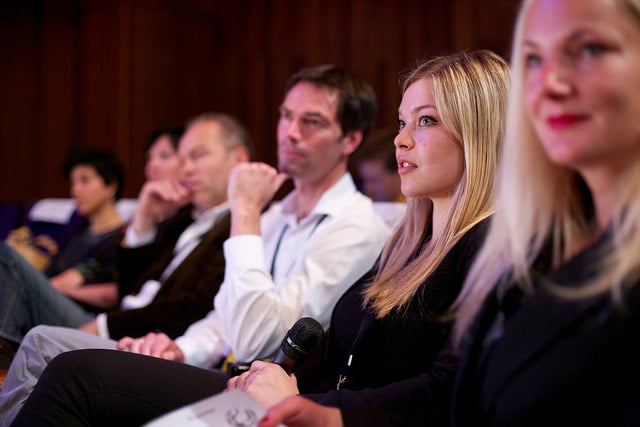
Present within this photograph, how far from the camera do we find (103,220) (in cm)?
364

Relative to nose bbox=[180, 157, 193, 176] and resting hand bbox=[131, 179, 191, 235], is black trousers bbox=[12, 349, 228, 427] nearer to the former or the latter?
nose bbox=[180, 157, 193, 176]

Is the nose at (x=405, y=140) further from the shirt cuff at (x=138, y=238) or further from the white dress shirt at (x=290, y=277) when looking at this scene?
the shirt cuff at (x=138, y=238)

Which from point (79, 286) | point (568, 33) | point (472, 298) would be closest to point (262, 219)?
point (79, 286)

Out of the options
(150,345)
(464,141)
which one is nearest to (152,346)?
(150,345)

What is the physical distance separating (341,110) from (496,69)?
0.84 m

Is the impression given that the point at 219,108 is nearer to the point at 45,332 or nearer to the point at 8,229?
the point at 8,229

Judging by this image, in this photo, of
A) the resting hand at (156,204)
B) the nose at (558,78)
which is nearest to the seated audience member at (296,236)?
the resting hand at (156,204)

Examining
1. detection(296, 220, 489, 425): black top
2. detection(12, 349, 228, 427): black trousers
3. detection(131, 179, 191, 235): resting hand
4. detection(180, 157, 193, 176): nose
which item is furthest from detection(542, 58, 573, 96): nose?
detection(131, 179, 191, 235): resting hand

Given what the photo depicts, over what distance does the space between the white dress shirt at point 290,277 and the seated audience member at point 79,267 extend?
0.55 metres

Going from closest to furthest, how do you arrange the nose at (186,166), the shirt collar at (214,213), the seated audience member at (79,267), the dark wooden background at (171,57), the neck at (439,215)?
the neck at (439,215) < the seated audience member at (79,267) < the shirt collar at (214,213) < the nose at (186,166) < the dark wooden background at (171,57)

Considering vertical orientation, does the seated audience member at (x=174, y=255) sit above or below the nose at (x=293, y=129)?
below

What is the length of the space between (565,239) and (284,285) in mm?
989

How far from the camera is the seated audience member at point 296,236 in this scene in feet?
5.91

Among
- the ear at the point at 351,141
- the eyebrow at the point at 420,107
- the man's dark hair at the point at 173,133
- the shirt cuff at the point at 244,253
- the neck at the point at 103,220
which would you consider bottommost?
the neck at the point at 103,220
